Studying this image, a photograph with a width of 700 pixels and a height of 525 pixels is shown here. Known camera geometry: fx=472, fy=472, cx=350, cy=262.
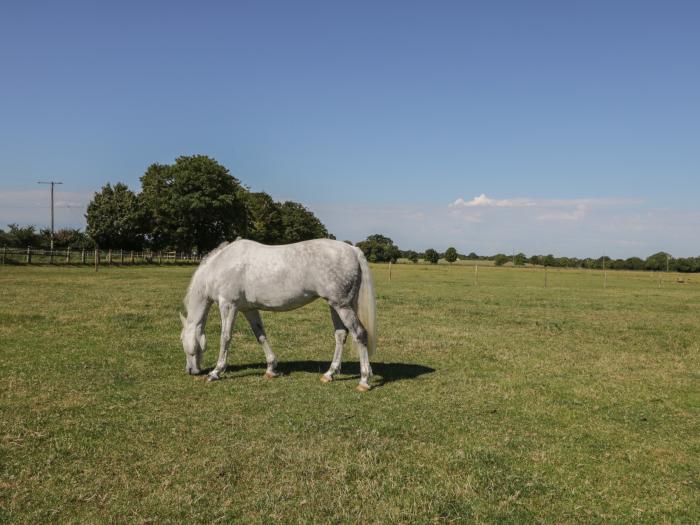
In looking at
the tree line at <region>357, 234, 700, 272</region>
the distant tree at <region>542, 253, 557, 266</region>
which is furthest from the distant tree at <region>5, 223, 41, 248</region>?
the distant tree at <region>542, 253, 557, 266</region>

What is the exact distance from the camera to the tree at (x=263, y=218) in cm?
9075

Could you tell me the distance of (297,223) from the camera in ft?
358

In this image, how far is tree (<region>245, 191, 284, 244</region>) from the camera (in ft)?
298

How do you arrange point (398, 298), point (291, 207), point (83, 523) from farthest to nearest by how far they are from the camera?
point (291, 207) < point (398, 298) < point (83, 523)

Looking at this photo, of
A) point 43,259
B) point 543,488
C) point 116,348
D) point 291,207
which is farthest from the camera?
point 291,207

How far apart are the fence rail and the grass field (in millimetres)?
34727

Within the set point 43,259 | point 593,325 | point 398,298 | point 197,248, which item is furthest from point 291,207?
point 593,325

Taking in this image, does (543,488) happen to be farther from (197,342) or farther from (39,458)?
(197,342)

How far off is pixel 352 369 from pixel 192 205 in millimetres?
55605

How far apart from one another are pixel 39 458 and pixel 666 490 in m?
6.52

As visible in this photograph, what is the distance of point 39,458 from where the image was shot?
5.09 meters

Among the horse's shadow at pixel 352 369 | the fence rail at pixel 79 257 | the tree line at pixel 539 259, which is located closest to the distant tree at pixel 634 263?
the tree line at pixel 539 259

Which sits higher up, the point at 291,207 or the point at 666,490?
the point at 291,207

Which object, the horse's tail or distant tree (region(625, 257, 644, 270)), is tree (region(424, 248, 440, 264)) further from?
the horse's tail
